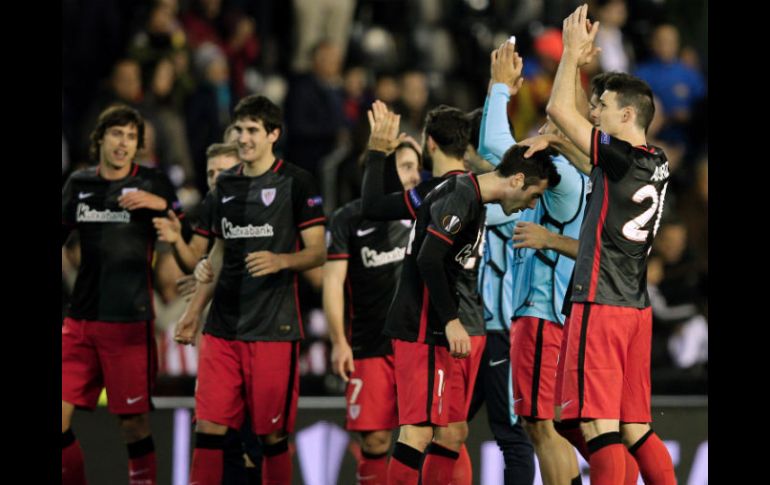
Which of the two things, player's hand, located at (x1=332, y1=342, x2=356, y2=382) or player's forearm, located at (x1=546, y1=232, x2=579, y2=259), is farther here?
player's hand, located at (x1=332, y1=342, x2=356, y2=382)

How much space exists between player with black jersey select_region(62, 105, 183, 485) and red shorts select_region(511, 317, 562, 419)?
2.30m

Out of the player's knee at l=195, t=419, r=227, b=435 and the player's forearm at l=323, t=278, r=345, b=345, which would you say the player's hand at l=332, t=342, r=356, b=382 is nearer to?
the player's forearm at l=323, t=278, r=345, b=345

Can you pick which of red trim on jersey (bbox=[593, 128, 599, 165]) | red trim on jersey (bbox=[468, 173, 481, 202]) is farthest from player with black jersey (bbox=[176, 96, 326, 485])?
red trim on jersey (bbox=[593, 128, 599, 165])

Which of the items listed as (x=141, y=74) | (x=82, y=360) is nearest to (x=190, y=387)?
(x=82, y=360)

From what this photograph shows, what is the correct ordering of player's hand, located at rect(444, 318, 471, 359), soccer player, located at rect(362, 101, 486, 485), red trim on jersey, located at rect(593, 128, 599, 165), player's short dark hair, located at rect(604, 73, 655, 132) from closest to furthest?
red trim on jersey, located at rect(593, 128, 599, 165) < player's short dark hair, located at rect(604, 73, 655, 132) < player's hand, located at rect(444, 318, 471, 359) < soccer player, located at rect(362, 101, 486, 485)

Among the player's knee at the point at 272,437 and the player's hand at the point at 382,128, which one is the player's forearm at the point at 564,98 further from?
the player's knee at the point at 272,437

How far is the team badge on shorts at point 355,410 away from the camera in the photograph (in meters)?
7.04

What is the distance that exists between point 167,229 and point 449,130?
1831mm

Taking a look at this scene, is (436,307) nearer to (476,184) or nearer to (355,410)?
(476,184)

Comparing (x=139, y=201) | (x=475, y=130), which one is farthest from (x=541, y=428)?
(x=139, y=201)

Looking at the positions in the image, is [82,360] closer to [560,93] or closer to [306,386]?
[306,386]

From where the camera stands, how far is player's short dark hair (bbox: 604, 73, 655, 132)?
5.44 metres

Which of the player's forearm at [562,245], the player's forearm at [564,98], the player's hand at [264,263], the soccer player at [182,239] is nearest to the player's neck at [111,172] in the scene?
the soccer player at [182,239]

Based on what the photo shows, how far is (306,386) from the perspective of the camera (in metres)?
8.73
